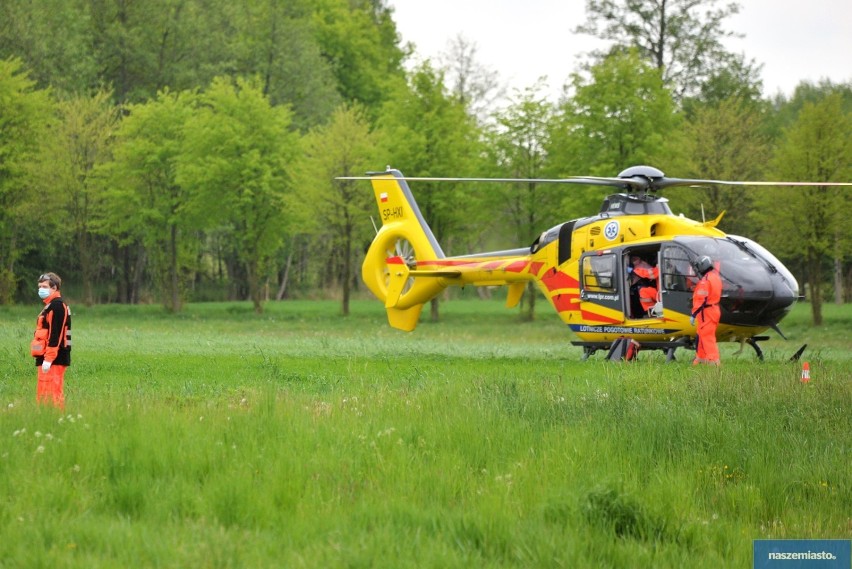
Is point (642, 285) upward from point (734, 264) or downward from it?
downward

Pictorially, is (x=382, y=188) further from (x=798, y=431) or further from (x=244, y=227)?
(x=244, y=227)

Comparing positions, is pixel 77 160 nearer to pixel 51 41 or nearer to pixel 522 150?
pixel 51 41

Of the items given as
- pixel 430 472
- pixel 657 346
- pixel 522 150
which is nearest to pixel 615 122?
pixel 522 150

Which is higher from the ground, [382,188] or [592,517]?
[382,188]

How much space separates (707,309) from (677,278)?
137cm

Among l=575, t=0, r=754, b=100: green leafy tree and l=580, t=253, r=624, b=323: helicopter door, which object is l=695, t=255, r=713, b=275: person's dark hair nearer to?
l=580, t=253, r=624, b=323: helicopter door

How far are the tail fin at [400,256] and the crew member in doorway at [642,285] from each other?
6.01m

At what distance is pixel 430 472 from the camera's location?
10273mm

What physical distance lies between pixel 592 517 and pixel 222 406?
5.30 metres

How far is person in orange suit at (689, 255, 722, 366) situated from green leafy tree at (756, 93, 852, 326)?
2470 cm

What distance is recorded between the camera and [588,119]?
4703cm

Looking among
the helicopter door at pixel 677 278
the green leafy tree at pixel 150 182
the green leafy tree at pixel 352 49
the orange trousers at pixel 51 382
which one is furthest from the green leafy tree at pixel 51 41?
the orange trousers at pixel 51 382

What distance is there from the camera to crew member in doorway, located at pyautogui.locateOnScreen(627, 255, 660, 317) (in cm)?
2306

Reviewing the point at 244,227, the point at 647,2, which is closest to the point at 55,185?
the point at 244,227
